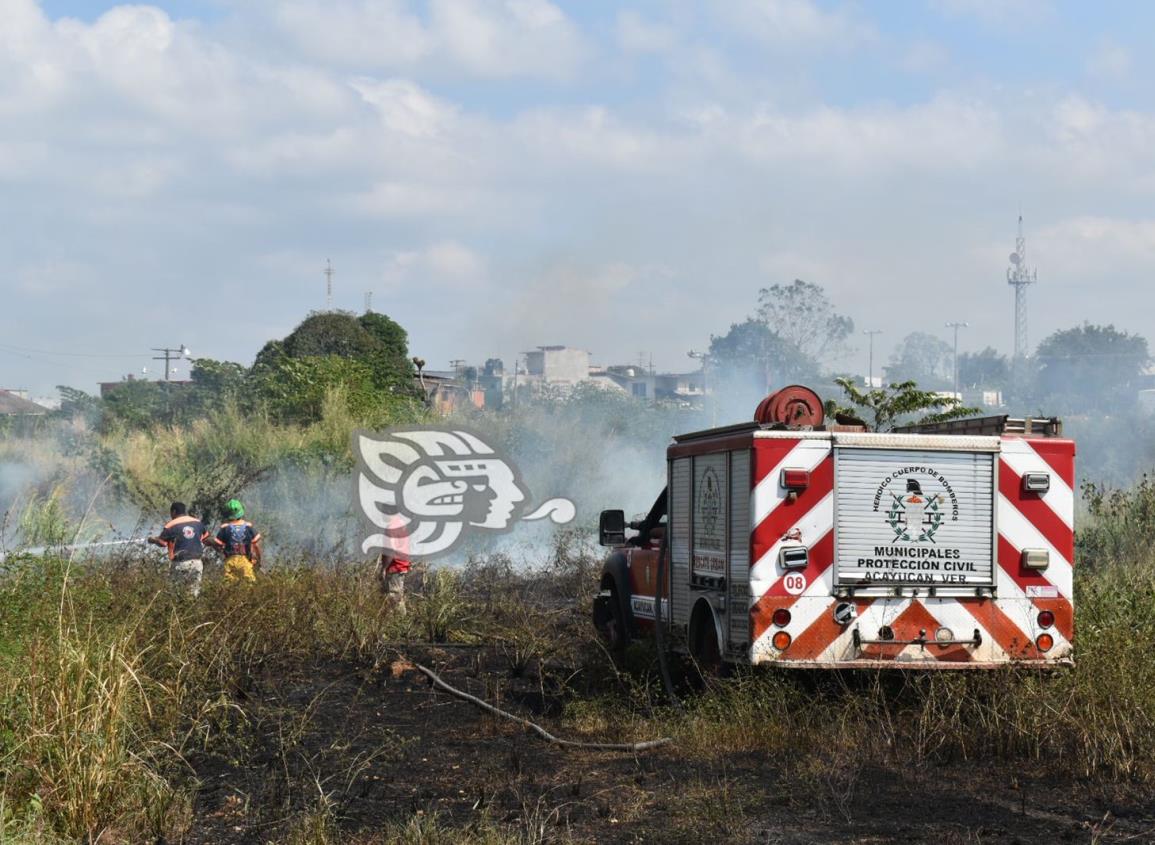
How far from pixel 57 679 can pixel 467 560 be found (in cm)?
1214

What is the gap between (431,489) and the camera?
57.0 feet

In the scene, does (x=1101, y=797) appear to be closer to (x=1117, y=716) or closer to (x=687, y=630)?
(x=1117, y=716)

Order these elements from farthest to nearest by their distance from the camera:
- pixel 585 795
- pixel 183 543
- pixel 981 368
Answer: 1. pixel 981 368
2. pixel 183 543
3. pixel 585 795

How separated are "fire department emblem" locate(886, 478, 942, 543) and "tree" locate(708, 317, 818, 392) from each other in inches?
1488

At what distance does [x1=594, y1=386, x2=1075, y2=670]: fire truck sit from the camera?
341 inches

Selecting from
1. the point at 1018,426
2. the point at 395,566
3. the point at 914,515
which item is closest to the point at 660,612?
the point at 914,515

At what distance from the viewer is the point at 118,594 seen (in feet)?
37.8

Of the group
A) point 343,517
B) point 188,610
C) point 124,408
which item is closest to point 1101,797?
point 188,610

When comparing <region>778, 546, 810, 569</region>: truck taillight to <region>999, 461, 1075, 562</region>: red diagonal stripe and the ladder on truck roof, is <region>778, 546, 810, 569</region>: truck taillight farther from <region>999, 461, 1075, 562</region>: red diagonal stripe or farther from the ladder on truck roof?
the ladder on truck roof

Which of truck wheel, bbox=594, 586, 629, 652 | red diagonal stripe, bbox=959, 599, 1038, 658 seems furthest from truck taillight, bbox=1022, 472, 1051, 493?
truck wheel, bbox=594, 586, 629, 652

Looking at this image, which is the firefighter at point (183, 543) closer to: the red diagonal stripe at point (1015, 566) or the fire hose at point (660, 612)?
the fire hose at point (660, 612)

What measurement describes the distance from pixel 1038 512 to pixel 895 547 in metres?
1.09

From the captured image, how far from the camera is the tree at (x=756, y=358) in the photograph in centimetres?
4891

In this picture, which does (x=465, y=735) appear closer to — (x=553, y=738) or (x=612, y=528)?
(x=553, y=738)
